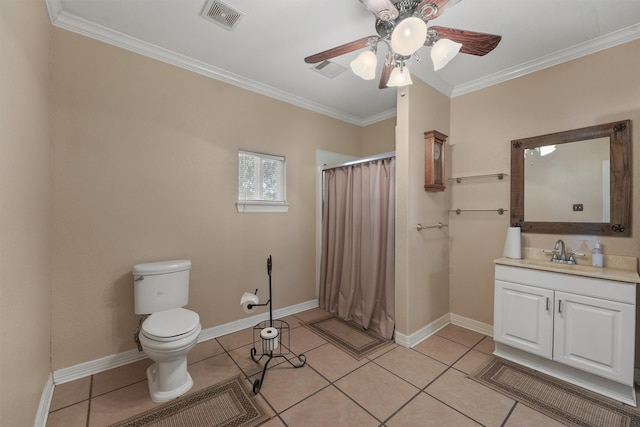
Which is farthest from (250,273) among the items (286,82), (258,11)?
(258,11)

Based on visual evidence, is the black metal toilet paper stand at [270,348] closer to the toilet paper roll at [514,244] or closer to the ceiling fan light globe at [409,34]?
the ceiling fan light globe at [409,34]

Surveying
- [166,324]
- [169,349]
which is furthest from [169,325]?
[169,349]

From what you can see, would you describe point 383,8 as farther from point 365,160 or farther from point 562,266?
point 562,266

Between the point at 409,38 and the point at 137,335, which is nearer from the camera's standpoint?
the point at 409,38

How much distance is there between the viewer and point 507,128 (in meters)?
2.46

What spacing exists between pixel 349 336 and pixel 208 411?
1328mm

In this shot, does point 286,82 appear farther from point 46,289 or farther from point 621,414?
point 621,414

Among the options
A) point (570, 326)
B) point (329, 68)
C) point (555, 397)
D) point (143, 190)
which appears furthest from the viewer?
point (329, 68)

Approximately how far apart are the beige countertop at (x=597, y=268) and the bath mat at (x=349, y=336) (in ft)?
4.16

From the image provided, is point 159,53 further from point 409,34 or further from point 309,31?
point 409,34

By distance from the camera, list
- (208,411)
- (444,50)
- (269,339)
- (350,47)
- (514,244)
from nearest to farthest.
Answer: (444,50)
(350,47)
(208,411)
(269,339)
(514,244)

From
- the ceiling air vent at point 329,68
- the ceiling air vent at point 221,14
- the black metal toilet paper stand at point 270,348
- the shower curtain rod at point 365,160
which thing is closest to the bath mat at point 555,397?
the black metal toilet paper stand at point 270,348

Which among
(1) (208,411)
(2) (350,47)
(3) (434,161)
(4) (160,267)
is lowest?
(1) (208,411)

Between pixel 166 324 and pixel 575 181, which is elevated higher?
pixel 575 181
